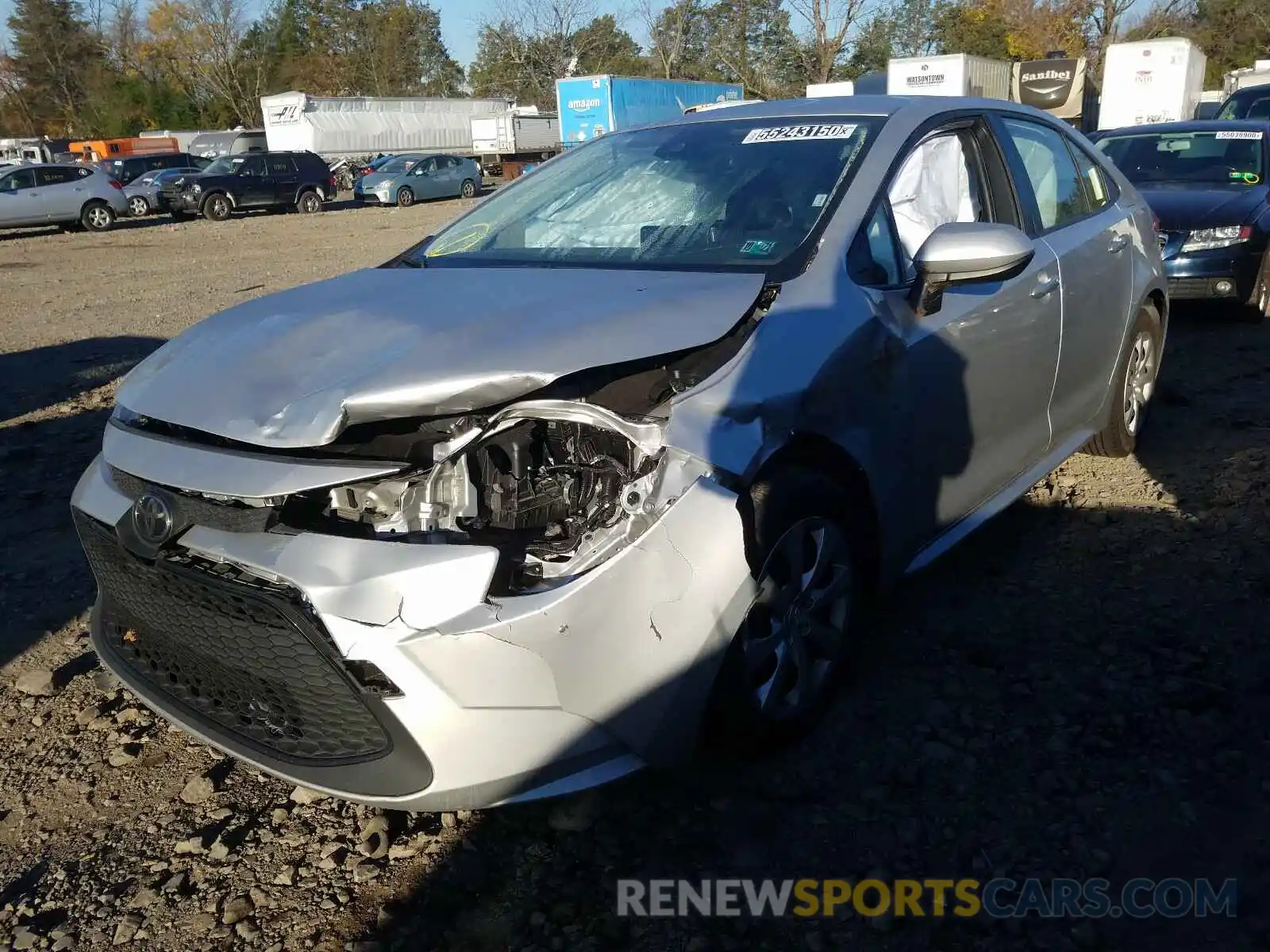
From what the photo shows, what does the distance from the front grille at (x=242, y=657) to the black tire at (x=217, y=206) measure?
1031 inches

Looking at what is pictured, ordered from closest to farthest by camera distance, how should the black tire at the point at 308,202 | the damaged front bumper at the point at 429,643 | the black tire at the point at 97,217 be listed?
the damaged front bumper at the point at 429,643
the black tire at the point at 97,217
the black tire at the point at 308,202

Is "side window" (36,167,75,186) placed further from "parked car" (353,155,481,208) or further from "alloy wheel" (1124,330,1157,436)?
"alloy wheel" (1124,330,1157,436)

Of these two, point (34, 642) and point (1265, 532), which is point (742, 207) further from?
point (34, 642)

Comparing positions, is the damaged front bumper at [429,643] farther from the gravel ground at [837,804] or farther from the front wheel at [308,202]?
the front wheel at [308,202]

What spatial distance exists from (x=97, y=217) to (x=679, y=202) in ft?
80.6

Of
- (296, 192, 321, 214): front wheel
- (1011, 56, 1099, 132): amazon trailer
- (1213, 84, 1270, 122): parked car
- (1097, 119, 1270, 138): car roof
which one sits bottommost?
(296, 192, 321, 214): front wheel

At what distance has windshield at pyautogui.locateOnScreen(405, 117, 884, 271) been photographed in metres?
3.07

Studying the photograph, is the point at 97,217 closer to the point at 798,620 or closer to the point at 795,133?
the point at 795,133

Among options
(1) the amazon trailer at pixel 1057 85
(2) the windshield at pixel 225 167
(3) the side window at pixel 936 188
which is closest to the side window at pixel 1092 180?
(3) the side window at pixel 936 188

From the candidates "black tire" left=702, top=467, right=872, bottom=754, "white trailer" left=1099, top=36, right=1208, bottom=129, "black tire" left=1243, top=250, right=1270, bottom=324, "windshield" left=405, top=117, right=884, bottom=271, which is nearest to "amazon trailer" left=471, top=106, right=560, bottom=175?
"white trailer" left=1099, top=36, right=1208, bottom=129

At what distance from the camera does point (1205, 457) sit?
4934 mm

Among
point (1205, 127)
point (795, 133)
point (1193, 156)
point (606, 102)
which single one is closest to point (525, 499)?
point (795, 133)

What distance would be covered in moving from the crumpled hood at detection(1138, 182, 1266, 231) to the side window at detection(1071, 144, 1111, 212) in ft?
12.2

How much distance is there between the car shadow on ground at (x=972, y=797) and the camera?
7.39 ft
